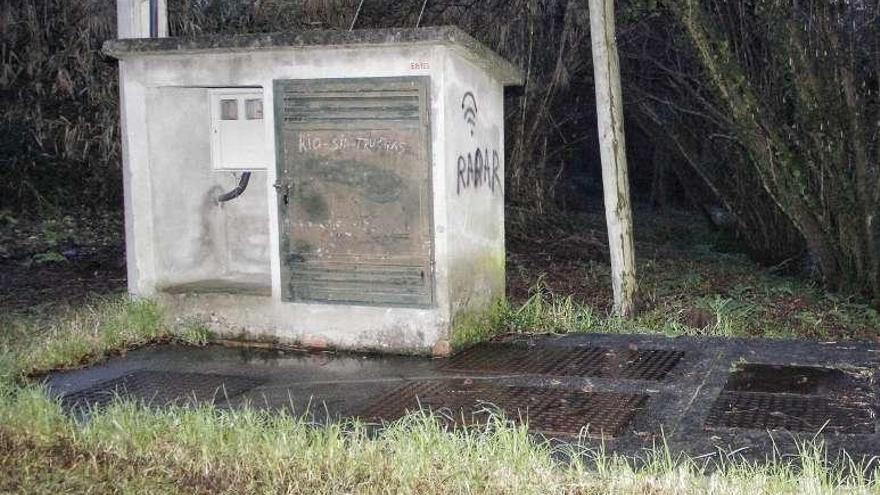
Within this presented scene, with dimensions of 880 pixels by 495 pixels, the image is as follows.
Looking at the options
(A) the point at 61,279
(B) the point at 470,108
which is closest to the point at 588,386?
(B) the point at 470,108

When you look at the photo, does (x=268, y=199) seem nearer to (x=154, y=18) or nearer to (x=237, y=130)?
(x=237, y=130)

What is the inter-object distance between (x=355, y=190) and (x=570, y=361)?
2.06 m

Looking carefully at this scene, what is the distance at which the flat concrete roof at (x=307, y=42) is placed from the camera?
630cm

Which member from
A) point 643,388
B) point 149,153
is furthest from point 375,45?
point 643,388

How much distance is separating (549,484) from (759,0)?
6.68m

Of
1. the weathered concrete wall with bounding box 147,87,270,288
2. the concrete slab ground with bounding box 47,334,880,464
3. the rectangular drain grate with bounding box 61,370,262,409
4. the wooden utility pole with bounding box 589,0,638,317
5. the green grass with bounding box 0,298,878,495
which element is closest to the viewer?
the green grass with bounding box 0,298,878,495

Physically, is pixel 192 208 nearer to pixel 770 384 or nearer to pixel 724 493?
pixel 770 384

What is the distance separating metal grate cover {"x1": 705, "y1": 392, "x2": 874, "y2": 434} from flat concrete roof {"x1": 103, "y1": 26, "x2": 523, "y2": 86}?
3068 millimetres

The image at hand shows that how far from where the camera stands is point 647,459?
4.14 metres

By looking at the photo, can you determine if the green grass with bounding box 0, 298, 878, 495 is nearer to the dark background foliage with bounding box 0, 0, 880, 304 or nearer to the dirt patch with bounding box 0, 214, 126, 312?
the dirt patch with bounding box 0, 214, 126, 312

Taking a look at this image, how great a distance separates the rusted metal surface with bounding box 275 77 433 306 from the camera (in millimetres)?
6566

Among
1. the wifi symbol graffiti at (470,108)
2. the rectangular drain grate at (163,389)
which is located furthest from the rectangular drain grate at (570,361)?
the wifi symbol graffiti at (470,108)

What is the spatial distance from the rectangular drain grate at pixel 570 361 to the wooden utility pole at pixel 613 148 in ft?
4.27

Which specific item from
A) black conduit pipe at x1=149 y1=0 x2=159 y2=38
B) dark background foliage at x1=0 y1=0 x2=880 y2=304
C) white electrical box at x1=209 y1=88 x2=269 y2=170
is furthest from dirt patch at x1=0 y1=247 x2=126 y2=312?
black conduit pipe at x1=149 y1=0 x2=159 y2=38
